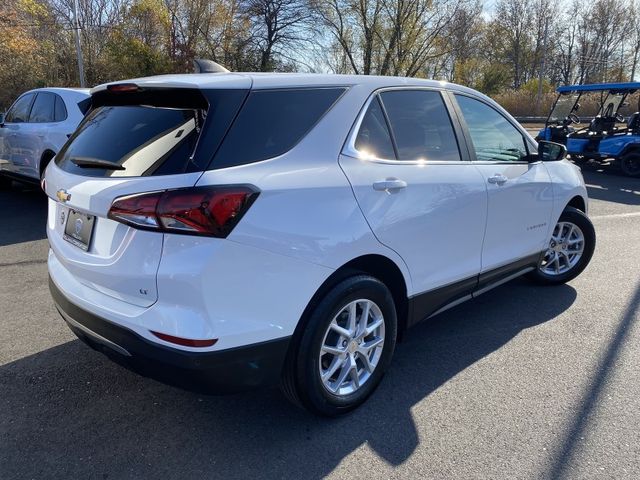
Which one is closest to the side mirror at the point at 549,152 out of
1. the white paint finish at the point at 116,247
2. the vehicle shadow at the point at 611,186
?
the white paint finish at the point at 116,247

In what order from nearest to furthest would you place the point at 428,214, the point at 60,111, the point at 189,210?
the point at 189,210
the point at 428,214
the point at 60,111

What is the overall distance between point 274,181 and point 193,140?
39 cm

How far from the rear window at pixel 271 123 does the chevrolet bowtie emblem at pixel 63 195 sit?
867mm

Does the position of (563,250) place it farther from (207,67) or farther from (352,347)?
(207,67)

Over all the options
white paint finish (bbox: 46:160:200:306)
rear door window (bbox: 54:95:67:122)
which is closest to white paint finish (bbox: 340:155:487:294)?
white paint finish (bbox: 46:160:200:306)

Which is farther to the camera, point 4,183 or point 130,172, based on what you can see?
point 4,183

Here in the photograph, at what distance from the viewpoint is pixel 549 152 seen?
4.25 meters

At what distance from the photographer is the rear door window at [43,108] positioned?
7410 millimetres

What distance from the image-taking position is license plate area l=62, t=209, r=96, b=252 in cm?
238

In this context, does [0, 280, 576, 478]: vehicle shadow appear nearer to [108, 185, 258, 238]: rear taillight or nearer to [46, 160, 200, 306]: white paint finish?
[46, 160, 200, 306]: white paint finish

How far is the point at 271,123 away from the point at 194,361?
3.68 ft

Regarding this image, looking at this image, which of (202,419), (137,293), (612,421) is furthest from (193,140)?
(612,421)

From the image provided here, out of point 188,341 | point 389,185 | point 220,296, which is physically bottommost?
point 188,341

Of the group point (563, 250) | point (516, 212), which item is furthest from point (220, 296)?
point (563, 250)
